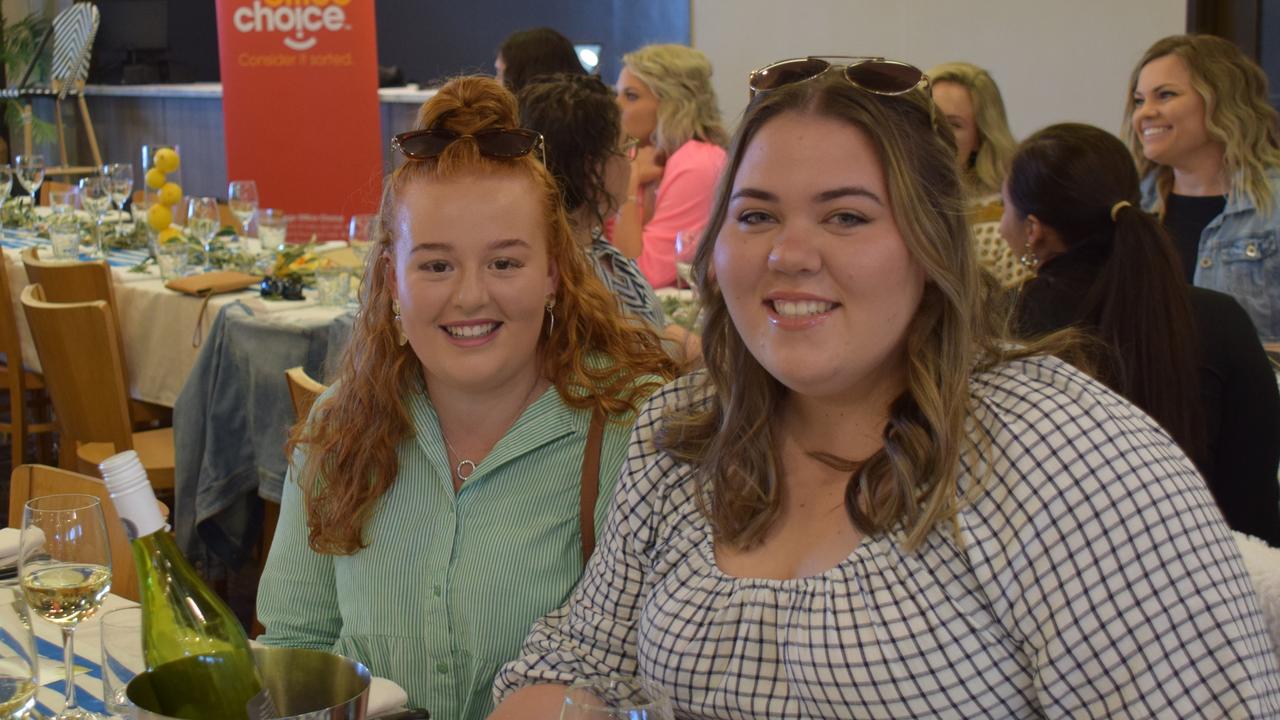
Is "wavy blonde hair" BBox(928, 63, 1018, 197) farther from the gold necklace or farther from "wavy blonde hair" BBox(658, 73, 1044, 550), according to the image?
"wavy blonde hair" BBox(658, 73, 1044, 550)

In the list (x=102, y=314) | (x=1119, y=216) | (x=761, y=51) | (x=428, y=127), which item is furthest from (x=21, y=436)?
(x=761, y=51)

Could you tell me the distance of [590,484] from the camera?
184 cm

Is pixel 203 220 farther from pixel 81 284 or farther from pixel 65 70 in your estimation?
pixel 65 70

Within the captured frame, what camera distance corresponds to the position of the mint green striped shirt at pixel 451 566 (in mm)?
1803

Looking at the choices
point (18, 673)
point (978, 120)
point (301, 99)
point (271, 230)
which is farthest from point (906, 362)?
point (301, 99)

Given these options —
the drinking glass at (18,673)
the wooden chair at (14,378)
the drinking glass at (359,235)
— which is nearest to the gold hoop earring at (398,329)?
the drinking glass at (18,673)

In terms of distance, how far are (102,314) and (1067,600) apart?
10.6 feet

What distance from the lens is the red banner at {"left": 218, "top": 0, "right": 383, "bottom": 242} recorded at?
6.09 m

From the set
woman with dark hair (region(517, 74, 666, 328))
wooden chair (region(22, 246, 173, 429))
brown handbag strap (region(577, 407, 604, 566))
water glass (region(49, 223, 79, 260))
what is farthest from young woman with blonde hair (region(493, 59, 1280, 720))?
water glass (region(49, 223, 79, 260))

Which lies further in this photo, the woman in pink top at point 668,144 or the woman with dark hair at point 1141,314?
the woman in pink top at point 668,144

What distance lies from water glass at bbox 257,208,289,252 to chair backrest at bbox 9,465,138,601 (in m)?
2.76

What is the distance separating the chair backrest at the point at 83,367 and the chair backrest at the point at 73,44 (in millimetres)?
8316

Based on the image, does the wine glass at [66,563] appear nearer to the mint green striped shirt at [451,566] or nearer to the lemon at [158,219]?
the mint green striped shirt at [451,566]

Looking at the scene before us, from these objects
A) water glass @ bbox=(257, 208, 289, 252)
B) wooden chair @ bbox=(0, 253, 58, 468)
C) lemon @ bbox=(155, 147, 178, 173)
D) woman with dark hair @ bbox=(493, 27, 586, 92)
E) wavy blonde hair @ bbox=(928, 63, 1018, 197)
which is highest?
woman with dark hair @ bbox=(493, 27, 586, 92)
